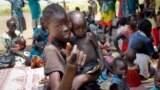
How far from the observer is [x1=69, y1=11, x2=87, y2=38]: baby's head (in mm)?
2540

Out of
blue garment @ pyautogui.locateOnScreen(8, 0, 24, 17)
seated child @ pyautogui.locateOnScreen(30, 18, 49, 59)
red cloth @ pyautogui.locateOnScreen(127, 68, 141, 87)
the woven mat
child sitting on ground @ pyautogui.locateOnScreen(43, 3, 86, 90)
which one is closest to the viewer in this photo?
child sitting on ground @ pyautogui.locateOnScreen(43, 3, 86, 90)

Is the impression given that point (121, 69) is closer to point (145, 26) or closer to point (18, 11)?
point (145, 26)

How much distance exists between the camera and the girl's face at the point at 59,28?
1.82m

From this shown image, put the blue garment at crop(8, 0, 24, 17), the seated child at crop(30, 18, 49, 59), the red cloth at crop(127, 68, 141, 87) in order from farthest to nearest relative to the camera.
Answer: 1. the blue garment at crop(8, 0, 24, 17)
2. the seated child at crop(30, 18, 49, 59)
3. the red cloth at crop(127, 68, 141, 87)

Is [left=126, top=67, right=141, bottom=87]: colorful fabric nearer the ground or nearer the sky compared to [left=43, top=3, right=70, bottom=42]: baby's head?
nearer the ground

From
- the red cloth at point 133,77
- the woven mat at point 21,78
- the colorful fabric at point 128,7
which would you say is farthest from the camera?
the colorful fabric at point 128,7

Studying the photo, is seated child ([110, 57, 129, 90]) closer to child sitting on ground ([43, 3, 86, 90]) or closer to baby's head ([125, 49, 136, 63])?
baby's head ([125, 49, 136, 63])

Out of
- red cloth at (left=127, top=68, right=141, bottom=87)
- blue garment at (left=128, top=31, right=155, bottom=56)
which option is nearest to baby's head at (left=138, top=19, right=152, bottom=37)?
blue garment at (left=128, top=31, right=155, bottom=56)

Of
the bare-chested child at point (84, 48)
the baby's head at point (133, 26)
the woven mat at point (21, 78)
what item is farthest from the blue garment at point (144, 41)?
the bare-chested child at point (84, 48)

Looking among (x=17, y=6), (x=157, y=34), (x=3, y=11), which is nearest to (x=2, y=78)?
(x=157, y=34)

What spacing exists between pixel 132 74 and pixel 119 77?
1044mm

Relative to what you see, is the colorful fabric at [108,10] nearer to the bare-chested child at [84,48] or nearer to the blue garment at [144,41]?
the blue garment at [144,41]

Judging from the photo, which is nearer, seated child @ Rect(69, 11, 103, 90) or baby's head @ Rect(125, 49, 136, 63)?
seated child @ Rect(69, 11, 103, 90)

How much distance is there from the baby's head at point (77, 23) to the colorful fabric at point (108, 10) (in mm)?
6104
